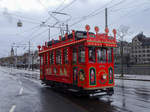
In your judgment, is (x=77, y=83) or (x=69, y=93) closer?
(x=77, y=83)

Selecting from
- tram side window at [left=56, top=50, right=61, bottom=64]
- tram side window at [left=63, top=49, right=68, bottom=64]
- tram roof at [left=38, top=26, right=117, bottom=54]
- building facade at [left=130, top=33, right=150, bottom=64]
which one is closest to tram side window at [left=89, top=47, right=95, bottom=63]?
tram roof at [left=38, top=26, right=117, bottom=54]

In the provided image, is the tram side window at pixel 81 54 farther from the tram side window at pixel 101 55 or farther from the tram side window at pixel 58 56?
the tram side window at pixel 58 56

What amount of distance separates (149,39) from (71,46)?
105 m

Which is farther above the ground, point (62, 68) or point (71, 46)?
point (71, 46)

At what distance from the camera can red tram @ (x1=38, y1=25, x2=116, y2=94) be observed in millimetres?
9234

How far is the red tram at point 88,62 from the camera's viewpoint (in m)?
9.23

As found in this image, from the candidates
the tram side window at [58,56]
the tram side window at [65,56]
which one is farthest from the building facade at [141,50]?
the tram side window at [65,56]

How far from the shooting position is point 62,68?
11.5 meters

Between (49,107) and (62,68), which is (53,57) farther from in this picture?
(49,107)

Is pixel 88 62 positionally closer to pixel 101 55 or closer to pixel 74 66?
pixel 101 55

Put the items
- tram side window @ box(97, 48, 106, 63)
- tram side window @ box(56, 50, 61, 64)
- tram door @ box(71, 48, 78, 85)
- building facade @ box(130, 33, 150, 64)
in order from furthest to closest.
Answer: building facade @ box(130, 33, 150, 64), tram side window @ box(56, 50, 61, 64), tram door @ box(71, 48, 78, 85), tram side window @ box(97, 48, 106, 63)

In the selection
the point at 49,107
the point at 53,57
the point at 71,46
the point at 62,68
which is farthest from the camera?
the point at 53,57

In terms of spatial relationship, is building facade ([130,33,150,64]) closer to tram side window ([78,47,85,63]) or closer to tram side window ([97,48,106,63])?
tram side window ([97,48,106,63])

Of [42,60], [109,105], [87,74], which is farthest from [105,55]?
[42,60]
